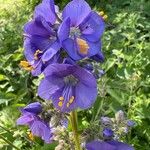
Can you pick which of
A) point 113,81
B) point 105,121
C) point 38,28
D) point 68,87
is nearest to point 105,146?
point 105,121

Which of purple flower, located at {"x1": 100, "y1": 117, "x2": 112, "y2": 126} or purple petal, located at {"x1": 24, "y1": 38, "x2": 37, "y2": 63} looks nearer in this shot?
purple petal, located at {"x1": 24, "y1": 38, "x2": 37, "y2": 63}

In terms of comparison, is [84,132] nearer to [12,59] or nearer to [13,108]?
[13,108]

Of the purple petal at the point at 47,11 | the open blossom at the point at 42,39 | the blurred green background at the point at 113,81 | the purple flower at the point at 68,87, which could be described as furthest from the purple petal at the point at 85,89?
the blurred green background at the point at 113,81

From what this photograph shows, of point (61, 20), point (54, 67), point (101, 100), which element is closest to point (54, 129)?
point (54, 67)

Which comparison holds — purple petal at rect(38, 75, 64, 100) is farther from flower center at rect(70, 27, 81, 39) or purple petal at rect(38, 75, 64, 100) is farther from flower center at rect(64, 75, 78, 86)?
flower center at rect(70, 27, 81, 39)

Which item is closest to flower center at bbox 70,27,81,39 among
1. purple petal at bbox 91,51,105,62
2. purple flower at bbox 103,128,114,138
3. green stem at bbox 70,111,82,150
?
purple petal at bbox 91,51,105,62

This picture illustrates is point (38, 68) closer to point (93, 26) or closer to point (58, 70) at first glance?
point (58, 70)

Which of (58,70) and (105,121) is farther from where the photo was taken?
(105,121)
